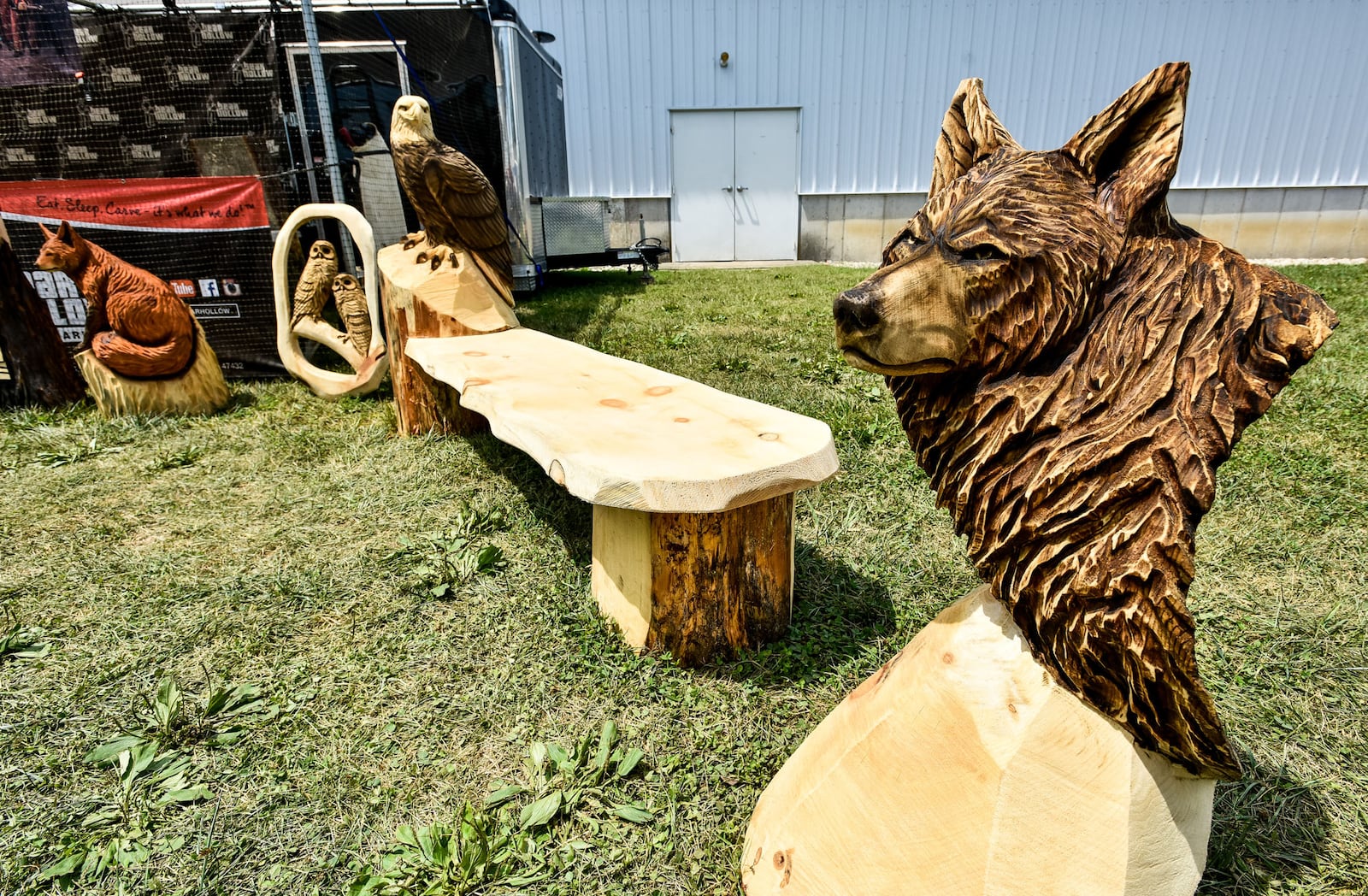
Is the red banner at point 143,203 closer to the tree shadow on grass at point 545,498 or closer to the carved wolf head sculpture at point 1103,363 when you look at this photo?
the tree shadow on grass at point 545,498

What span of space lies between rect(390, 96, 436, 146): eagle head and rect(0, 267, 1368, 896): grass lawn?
1526 millimetres


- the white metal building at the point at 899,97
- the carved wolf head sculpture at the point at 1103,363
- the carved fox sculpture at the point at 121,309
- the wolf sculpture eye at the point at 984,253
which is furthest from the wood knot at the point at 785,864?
the white metal building at the point at 899,97

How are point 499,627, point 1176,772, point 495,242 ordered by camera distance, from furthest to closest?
point 495,242, point 499,627, point 1176,772

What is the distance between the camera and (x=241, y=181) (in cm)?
504

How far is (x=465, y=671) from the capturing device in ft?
6.81

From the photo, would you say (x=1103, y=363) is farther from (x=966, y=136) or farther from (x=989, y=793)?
(x=989, y=793)

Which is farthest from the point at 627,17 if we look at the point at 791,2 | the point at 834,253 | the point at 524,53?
the point at 834,253

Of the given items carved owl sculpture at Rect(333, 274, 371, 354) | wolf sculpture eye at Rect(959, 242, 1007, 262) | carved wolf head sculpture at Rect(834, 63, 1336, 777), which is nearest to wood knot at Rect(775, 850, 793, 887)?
carved wolf head sculpture at Rect(834, 63, 1336, 777)

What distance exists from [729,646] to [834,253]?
11469 mm

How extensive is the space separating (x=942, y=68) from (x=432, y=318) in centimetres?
1057

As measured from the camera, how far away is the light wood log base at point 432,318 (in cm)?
360

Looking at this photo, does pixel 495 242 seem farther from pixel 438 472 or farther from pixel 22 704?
pixel 22 704

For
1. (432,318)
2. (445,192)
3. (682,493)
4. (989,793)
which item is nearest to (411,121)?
(445,192)

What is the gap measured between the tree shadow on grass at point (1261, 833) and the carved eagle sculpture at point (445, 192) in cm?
353
